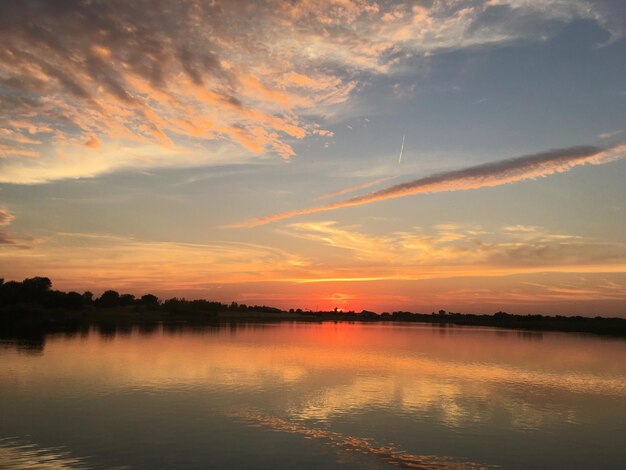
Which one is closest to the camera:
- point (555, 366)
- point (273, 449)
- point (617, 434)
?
point (273, 449)

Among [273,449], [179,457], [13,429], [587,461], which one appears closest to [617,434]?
[587,461]

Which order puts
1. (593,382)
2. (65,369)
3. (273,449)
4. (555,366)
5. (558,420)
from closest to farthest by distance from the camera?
1. (273,449)
2. (558,420)
3. (65,369)
4. (593,382)
5. (555,366)

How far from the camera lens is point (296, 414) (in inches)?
1045

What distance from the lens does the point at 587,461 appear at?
818 inches

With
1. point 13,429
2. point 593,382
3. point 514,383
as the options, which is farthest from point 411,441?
point 593,382

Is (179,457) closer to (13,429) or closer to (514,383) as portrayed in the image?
(13,429)

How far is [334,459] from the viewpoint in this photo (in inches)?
766

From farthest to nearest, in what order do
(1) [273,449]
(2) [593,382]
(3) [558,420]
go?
(2) [593,382]
(3) [558,420]
(1) [273,449]

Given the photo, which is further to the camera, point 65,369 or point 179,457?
point 65,369

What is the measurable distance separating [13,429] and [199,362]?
80.5 ft

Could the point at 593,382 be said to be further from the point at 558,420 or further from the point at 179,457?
the point at 179,457

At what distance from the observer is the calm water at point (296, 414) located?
19.8 m

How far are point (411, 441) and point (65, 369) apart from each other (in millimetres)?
28797

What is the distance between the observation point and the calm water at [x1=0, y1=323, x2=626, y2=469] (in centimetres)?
1977
